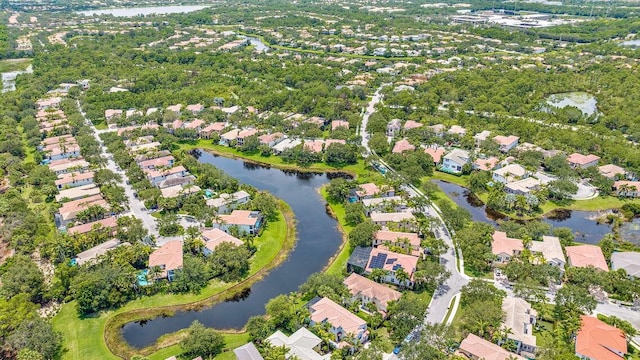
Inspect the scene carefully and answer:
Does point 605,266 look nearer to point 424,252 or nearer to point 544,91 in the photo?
point 424,252

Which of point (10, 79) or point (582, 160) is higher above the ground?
point (10, 79)

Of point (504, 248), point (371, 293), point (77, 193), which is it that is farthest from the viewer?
point (77, 193)

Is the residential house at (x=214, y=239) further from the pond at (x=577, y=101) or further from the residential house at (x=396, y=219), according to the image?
the pond at (x=577, y=101)

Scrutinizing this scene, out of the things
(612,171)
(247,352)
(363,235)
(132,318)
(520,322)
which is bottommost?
(132,318)

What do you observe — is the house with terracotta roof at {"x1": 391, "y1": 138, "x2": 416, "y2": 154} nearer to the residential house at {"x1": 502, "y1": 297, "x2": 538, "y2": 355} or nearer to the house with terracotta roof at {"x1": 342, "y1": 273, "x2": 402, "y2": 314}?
the house with terracotta roof at {"x1": 342, "y1": 273, "x2": 402, "y2": 314}

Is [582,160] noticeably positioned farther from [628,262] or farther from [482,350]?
[482,350]

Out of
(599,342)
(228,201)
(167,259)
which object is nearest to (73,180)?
(228,201)

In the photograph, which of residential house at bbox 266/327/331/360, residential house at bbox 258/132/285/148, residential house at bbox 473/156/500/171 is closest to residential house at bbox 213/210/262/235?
residential house at bbox 266/327/331/360
